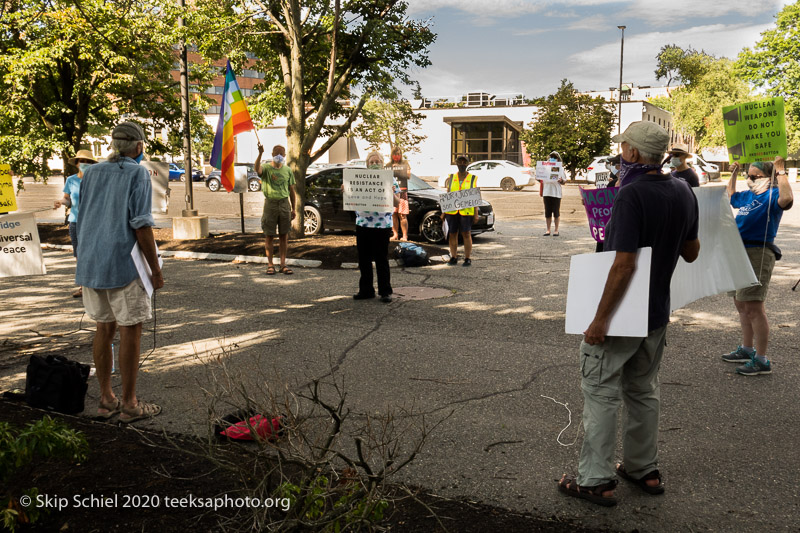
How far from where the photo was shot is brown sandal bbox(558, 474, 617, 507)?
11.4ft

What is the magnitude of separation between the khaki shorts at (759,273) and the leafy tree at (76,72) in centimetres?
1185

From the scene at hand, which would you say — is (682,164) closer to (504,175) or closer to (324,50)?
(324,50)

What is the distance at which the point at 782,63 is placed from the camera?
157 ft

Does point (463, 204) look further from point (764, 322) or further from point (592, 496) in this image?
point (592, 496)

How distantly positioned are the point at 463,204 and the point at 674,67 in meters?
94.7

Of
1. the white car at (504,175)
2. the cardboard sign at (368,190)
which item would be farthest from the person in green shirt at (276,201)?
the white car at (504,175)

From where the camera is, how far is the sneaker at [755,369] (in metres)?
5.59

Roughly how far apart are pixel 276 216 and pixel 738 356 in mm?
7156

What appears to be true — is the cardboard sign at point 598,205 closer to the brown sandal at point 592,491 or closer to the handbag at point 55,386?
the brown sandal at point 592,491

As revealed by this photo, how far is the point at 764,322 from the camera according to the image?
557 cm

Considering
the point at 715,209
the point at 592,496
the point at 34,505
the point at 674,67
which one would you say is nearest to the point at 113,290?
the point at 34,505

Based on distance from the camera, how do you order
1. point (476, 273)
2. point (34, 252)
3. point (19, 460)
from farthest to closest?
point (476, 273), point (34, 252), point (19, 460)

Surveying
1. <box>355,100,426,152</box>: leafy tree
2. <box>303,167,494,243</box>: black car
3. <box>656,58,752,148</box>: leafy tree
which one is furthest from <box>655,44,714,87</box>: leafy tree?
<box>303,167,494,243</box>: black car

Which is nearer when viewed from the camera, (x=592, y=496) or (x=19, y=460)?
(x=19, y=460)
